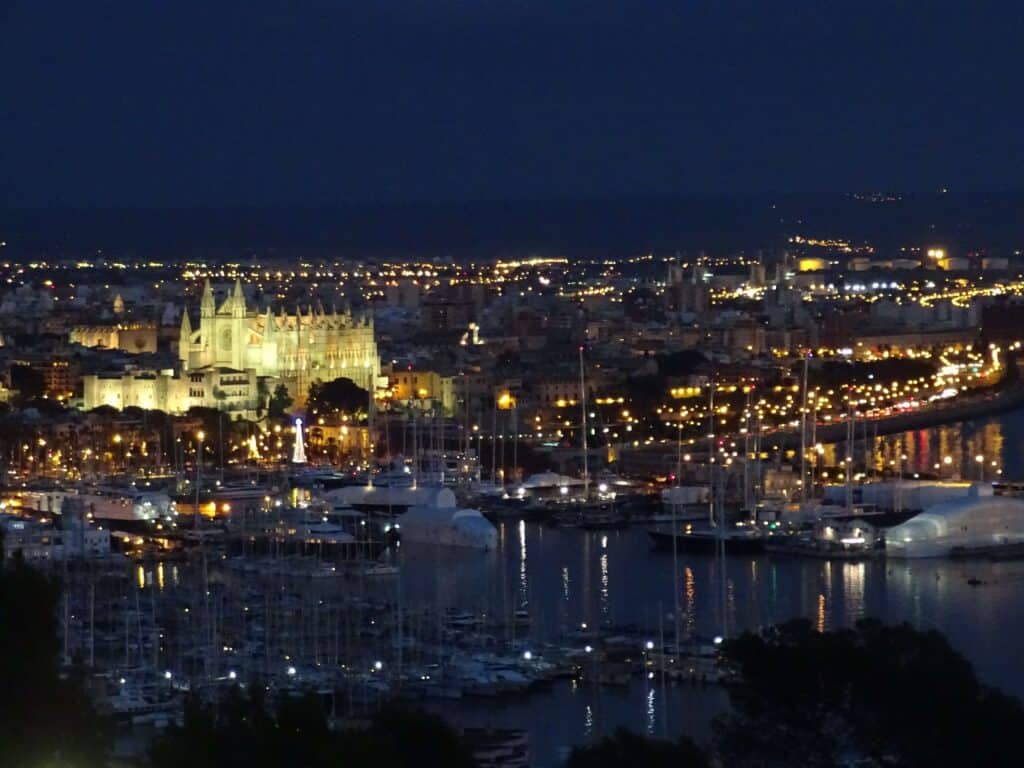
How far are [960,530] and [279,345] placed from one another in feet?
35.3

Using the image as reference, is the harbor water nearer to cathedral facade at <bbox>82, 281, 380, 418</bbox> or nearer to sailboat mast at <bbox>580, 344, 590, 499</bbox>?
sailboat mast at <bbox>580, 344, 590, 499</bbox>

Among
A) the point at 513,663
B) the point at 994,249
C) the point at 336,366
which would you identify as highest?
the point at 994,249

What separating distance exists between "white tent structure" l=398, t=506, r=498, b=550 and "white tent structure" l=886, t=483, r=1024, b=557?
6.93 ft

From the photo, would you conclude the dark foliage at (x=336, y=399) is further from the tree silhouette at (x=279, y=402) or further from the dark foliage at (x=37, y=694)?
the dark foliage at (x=37, y=694)

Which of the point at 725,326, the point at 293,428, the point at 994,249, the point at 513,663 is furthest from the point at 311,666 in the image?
the point at 994,249

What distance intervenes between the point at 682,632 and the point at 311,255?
5813 cm

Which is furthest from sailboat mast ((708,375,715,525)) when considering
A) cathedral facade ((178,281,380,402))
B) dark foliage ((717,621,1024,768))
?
dark foliage ((717,621,1024,768))

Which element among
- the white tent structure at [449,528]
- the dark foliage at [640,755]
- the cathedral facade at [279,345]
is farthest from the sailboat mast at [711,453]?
the dark foliage at [640,755]

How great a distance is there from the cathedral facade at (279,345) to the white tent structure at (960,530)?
9.85m

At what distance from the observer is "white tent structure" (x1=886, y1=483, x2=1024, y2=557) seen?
552 inches

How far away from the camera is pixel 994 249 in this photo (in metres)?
65.6

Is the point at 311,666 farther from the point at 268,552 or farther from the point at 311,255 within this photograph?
the point at 311,255

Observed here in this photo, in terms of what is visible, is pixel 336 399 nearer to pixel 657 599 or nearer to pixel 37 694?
pixel 657 599

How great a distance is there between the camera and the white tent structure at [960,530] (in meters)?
14.0
